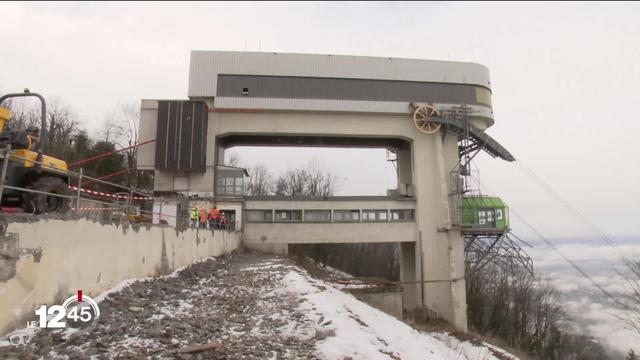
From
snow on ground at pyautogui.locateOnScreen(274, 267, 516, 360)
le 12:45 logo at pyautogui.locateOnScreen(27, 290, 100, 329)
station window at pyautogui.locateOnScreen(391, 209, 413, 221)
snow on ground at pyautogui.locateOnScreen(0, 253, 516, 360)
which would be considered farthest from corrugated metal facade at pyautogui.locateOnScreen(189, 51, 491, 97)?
le 12:45 logo at pyautogui.locateOnScreen(27, 290, 100, 329)

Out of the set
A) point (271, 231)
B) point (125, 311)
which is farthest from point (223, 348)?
point (271, 231)

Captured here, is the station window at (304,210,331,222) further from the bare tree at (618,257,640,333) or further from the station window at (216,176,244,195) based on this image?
the bare tree at (618,257,640,333)

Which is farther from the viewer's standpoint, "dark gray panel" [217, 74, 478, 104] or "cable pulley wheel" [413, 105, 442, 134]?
"cable pulley wheel" [413, 105, 442, 134]

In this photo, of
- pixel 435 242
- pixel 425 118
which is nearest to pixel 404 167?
pixel 425 118

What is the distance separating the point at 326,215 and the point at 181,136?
11.1m

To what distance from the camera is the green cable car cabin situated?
2873cm

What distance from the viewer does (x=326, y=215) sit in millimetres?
29062

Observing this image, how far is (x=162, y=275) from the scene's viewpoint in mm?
10406

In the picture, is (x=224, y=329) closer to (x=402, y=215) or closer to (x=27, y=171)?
(x=27, y=171)

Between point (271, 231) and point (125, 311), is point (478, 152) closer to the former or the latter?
point (271, 231)

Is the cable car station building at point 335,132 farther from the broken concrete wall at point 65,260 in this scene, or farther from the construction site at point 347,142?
the broken concrete wall at point 65,260

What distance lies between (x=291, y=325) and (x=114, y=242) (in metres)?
4.01

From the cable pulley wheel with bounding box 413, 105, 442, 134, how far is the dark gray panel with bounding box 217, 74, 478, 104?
1.06m

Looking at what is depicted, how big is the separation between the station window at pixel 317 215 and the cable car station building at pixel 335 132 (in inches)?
3.9
